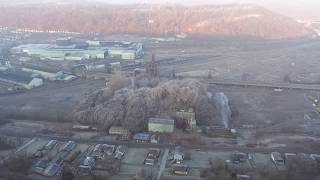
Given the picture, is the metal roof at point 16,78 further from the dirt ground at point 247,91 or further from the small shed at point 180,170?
the small shed at point 180,170

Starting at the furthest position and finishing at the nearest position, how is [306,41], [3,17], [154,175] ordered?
[3,17]
[306,41]
[154,175]

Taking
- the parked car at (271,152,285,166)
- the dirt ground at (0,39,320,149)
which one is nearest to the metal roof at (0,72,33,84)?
the dirt ground at (0,39,320,149)

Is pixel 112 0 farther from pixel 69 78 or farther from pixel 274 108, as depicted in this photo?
pixel 274 108

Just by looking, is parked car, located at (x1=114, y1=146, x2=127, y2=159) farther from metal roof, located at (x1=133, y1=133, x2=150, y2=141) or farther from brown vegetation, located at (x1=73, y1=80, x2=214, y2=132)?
brown vegetation, located at (x1=73, y1=80, x2=214, y2=132)

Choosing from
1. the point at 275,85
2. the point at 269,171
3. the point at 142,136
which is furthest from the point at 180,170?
the point at 275,85

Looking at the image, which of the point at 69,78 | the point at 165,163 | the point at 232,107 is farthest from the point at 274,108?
the point at 69,78

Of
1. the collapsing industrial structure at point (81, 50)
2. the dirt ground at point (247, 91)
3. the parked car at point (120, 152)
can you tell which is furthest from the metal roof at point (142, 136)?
the collapsing industrial structure at point (81, 50)
